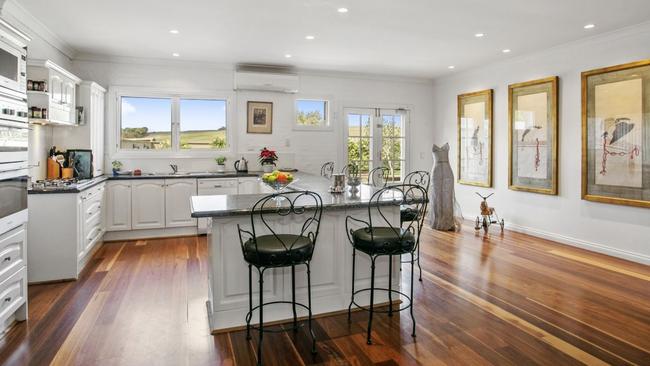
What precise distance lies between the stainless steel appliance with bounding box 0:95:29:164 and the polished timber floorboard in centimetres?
117

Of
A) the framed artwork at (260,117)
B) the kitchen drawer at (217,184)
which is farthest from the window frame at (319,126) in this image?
the kitchen drawer at (217,184)

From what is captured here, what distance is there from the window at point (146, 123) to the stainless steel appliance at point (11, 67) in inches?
131

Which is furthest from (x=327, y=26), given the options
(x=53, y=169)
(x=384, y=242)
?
(x=53, y=169)

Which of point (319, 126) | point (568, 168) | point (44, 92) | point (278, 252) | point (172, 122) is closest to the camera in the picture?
point (278, 252)

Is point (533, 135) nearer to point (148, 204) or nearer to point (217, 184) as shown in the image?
point (217, 184)

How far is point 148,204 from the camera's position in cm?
552

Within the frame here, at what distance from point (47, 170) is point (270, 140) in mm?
3112

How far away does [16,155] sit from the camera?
2625 millimetres

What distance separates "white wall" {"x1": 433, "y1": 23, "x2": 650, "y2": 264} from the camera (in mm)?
4520

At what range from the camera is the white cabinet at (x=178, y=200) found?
220 inches

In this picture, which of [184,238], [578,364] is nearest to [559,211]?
[578,364]

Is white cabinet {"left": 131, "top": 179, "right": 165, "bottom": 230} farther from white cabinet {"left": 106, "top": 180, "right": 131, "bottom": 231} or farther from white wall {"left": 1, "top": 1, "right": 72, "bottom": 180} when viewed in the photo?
white wall {"left": 1, "top": 1, "right": 72, "bottom": 180}

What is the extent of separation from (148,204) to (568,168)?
5.63 meters

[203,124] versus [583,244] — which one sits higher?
[203,124]
